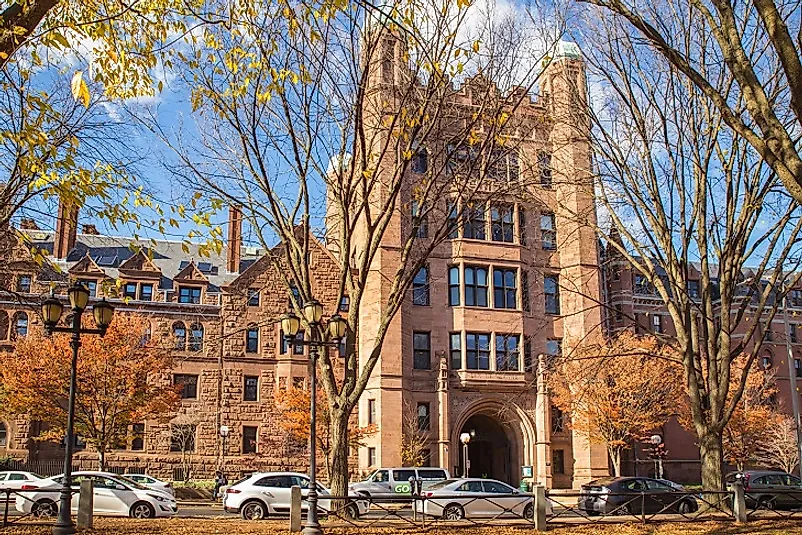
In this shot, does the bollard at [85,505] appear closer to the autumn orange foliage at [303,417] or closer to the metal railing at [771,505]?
the metal railing at [771,505]

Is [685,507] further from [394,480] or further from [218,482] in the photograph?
[218,482]

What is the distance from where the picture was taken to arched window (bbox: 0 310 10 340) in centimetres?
3909

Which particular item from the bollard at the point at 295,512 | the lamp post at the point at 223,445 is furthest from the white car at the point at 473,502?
the lamp post at the point at 223,445

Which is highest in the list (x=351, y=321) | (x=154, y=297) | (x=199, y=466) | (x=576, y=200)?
(x=576, y=200)

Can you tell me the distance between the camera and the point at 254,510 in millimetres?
23203

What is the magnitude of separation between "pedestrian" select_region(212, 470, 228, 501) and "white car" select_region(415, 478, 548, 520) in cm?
1251

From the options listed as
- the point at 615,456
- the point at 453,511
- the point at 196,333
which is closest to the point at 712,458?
the point at 453,511

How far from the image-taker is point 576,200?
41812mm

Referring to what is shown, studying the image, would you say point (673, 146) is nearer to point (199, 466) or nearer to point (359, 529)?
point (359, 529)

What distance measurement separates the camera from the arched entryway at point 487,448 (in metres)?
42.8

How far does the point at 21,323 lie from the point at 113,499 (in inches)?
834

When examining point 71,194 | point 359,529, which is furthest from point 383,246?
point 71,194

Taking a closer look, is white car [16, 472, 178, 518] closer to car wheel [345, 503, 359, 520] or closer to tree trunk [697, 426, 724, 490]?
car wheel [345, 503, 359, 520]

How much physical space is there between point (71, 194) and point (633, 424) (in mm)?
33091
